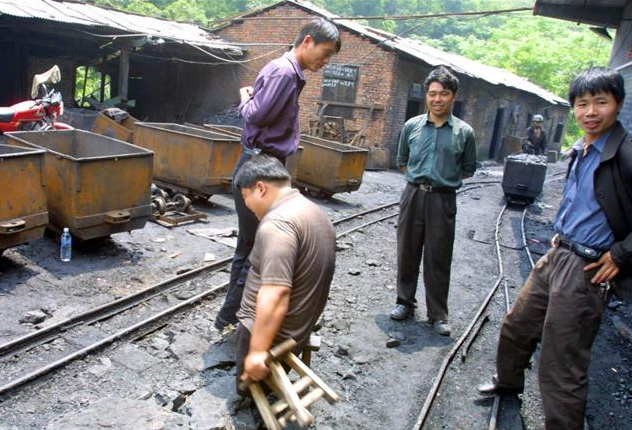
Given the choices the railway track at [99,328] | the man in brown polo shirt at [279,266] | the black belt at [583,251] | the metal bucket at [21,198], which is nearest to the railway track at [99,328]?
the railway track at [99,328]

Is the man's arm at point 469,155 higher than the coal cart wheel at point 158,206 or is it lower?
higher

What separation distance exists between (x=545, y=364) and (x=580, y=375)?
185 mm

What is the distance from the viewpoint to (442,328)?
481cm

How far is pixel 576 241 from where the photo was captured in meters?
2.95

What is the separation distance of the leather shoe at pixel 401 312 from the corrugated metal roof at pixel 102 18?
1039cm

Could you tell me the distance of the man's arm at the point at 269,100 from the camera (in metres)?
3.55

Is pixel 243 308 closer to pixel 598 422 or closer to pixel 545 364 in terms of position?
pixel 545 364

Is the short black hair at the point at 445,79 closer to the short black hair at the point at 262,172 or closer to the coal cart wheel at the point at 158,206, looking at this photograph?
the short black hair at the point at 262,172

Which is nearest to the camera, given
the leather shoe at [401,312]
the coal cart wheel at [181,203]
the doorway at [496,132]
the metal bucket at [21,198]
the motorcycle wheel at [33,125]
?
the metal bucket at [21,198]

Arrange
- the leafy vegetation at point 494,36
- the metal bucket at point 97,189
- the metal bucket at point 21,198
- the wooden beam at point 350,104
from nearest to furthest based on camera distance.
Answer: the metal bucket at point 21,198 → the metal bucket at point 97,189 → the wooden beam at point 350,104 → the leafy vegetation at point 494,36

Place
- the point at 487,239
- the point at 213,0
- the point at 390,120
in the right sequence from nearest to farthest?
1. the point at 487,239
2. the point at 390,120
3. the point at 213,0

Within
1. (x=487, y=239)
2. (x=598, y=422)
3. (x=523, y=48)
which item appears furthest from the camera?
(x=523, y=48)

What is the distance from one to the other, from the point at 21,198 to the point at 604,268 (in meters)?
4.86

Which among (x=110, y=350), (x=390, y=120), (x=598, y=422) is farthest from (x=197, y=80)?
(x=598, y=422)
